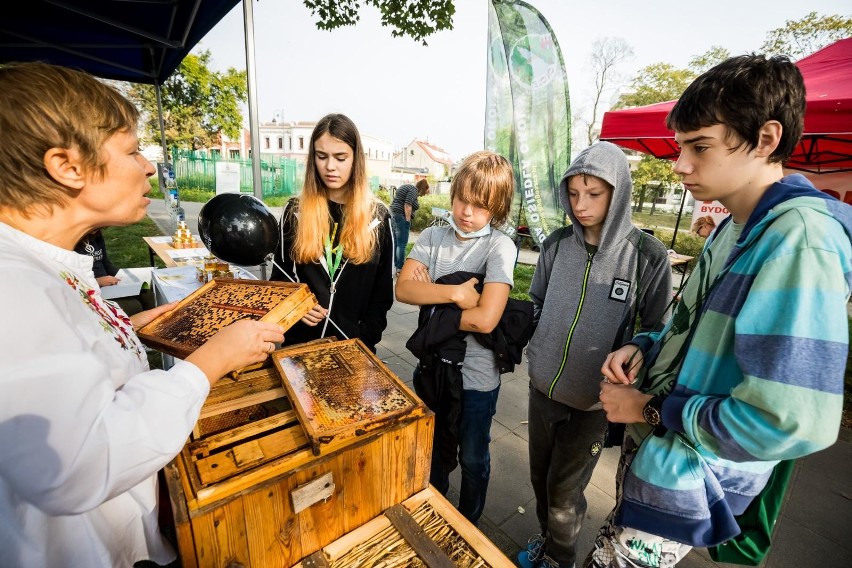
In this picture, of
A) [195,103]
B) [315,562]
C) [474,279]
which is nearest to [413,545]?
[315,562]

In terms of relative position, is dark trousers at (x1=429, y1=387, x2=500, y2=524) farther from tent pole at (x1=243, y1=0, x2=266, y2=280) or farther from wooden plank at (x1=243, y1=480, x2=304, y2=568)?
tent pole at (x1=243, y1=0, x2=266, y2=280)

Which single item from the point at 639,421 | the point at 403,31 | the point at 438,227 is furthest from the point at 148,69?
the point at 639,421

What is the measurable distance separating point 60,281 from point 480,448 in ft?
6.64

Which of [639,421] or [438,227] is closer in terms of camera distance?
[639,421]

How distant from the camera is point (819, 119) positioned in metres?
3.32

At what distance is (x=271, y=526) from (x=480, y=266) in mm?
1517

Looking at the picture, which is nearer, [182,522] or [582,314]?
[182,522]

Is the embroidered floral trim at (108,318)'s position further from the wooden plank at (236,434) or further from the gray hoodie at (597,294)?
the gray hoodie at (597,294)

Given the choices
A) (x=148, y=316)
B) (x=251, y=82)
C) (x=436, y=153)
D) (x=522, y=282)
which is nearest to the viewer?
(x=148, y=316)

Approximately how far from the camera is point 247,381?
4.74 feet

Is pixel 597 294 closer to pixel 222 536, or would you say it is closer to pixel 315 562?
pixel 315 562

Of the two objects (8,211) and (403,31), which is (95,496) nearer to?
(8,211)

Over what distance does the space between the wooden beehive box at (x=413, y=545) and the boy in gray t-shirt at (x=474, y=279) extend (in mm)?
907

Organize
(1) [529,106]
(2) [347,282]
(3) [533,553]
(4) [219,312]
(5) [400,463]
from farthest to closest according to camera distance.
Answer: (1) [529,106]
(2) [347,282]
(3) [533,553]
(4) [219,312]
(5) [400,463]
